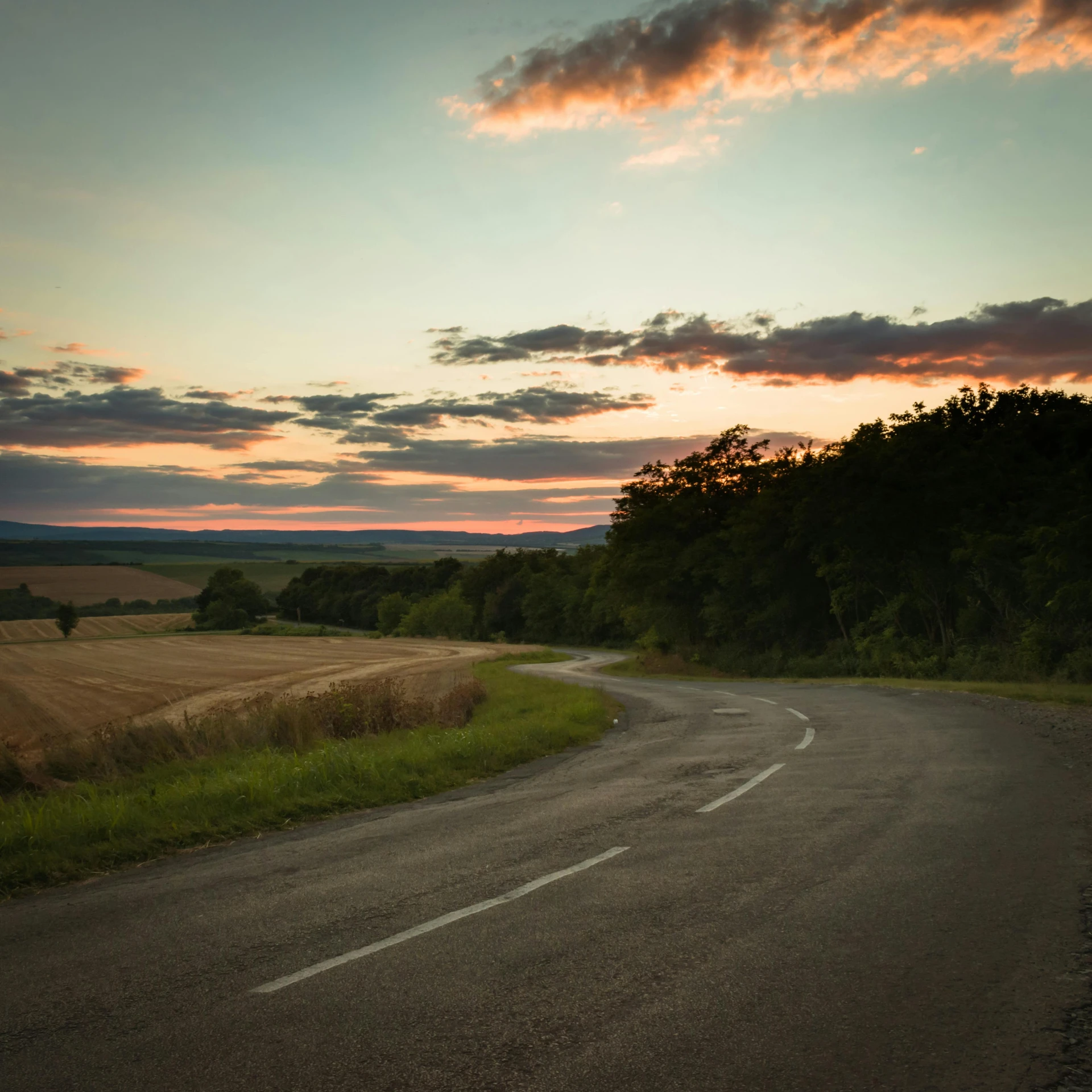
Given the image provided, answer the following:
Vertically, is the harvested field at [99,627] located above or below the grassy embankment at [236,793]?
below

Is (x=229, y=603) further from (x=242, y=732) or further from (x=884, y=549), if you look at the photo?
(x=242, y=732)

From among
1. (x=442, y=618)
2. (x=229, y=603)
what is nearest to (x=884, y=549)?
(x=442, y=618)

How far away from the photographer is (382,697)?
19453 mm

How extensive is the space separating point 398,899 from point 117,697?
4599 centimetres

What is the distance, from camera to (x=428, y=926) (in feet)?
17.8

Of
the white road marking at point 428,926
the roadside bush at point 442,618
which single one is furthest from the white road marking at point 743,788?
the roadside bush at point 442,618

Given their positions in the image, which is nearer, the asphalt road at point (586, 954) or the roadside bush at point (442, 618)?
the asphalt road at point (586, 954)

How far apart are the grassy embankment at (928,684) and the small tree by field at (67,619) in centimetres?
7198

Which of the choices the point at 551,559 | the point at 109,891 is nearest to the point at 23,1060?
the point at 109,891

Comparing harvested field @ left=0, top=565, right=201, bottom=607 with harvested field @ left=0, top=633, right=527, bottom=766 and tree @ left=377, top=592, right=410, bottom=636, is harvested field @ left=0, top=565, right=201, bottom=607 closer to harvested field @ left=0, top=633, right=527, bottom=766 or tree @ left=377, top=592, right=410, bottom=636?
harvested field @ left=0, top=633, right=527, bottom=766

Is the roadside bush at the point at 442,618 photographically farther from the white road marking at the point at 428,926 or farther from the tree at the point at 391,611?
the white road marking at the point at 428,926

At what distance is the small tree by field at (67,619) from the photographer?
99250mm

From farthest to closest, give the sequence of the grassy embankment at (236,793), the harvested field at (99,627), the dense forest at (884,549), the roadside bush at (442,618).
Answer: the roadside bush at (442,618), the harvested field at (99,627), the dense forest at (884,549), the grassy embankment at (236,793)

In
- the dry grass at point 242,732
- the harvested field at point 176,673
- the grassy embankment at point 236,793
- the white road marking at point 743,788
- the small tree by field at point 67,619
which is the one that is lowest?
the harvested field at point 176,673
